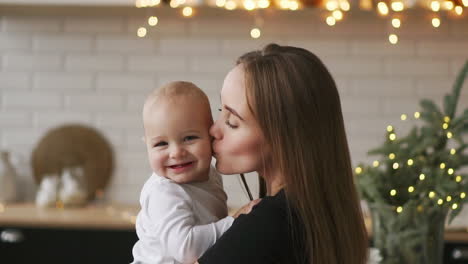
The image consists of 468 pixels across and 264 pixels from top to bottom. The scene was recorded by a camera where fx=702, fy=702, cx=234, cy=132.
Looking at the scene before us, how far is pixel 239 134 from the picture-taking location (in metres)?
1.18

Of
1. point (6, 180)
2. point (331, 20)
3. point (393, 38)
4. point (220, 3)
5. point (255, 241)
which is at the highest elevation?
point (220, 3)

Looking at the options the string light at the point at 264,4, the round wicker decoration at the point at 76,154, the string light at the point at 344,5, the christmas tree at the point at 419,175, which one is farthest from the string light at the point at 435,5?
the round wicker decoration at the point at 76,154

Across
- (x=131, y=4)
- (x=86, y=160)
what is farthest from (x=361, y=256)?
(x=86, y=160)

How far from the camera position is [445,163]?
1.77 m

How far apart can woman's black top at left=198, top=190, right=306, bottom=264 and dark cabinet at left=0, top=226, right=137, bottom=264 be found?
1821mm

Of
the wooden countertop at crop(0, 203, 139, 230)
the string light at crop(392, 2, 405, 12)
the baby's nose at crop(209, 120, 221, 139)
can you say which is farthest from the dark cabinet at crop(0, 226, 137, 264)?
the baby's nose at crop(209, 120, 221, 139)

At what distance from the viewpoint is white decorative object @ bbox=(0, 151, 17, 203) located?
3316 millimetres

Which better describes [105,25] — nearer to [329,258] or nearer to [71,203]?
[71,203]

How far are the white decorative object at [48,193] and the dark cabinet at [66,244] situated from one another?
32 cm

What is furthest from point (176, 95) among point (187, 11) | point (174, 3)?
point (187, 11)

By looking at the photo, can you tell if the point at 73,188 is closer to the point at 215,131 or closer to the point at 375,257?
the point at 375,257

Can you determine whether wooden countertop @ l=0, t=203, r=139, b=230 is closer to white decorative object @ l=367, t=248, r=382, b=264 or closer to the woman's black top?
white decorative object @ l=367, t=248, r=382, b=264

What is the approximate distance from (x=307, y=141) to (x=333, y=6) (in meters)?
2.01

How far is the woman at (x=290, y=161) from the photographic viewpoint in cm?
110
